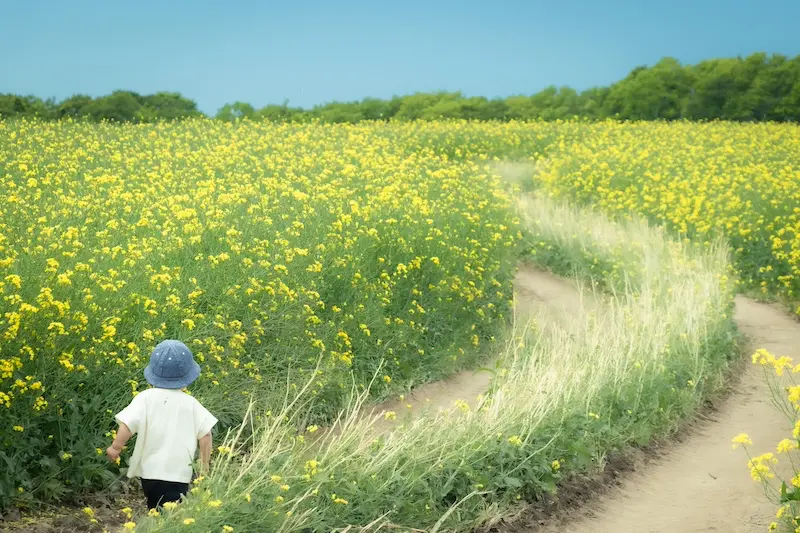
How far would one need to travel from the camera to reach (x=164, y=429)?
603 cm

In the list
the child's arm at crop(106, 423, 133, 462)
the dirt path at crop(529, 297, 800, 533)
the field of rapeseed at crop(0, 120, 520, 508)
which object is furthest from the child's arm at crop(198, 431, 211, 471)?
the dirt path at crop(529, 297, 800, 533)

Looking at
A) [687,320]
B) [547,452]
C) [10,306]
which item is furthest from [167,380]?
[687,320]

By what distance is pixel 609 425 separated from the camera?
361 inches

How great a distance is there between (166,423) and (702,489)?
16.5 feet

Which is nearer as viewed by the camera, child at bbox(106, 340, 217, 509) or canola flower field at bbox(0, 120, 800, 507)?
child at bbox(106, 340, 217, 509)

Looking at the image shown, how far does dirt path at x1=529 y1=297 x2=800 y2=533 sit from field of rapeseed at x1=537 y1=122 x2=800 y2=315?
19.5ft

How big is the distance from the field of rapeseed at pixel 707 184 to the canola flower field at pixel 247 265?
0.08 m

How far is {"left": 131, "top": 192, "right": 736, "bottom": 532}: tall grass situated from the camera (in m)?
6.34

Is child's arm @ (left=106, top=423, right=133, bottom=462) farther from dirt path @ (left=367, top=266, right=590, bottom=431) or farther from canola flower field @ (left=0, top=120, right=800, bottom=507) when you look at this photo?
dirt path @ (left=367, top=266, right=590, bottom=431)

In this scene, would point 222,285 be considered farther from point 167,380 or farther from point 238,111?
point 238,111

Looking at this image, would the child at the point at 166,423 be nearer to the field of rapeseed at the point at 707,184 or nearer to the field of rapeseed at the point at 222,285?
the field of rapeseed at the point at 222,285

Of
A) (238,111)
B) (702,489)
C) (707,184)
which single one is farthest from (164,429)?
(238,111)

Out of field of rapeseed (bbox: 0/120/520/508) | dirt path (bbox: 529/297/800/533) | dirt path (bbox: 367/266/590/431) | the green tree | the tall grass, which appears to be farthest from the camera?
the green tree

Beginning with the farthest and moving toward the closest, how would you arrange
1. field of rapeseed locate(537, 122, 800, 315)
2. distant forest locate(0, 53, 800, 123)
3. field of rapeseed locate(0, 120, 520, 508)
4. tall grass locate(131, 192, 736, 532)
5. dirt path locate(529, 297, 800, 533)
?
1. distant forest locate(0, 53, 800, 123)
2. field of rapeseed locate(537, 122, 800, 315)
3. dirt path locate(529, 297, 800, 533)
4. field of rapeseed locate(0, 120, 520, 508)
5. tall grass locate(131, 192, 736, 532)
